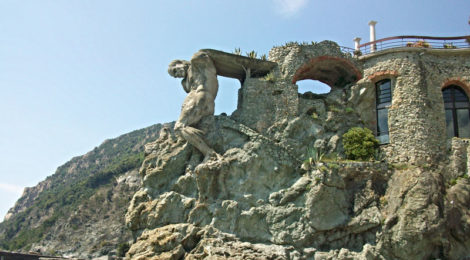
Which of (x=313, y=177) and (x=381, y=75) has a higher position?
(x=381, y=75)

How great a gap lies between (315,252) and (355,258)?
6.17ft

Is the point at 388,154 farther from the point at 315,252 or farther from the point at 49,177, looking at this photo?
the point at 49,177

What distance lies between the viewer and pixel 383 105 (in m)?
27.1

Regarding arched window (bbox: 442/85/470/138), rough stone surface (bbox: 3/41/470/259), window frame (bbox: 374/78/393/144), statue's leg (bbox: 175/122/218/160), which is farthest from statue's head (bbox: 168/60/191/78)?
arched window (bbox: 442/85/470/138)

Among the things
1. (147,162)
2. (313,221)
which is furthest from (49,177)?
(313,221)

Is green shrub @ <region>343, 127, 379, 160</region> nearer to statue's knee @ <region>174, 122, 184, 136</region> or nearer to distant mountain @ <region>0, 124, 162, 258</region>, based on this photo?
statue's knee @ <region>174, 122, 184, 136</region>

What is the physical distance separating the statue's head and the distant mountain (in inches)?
1519

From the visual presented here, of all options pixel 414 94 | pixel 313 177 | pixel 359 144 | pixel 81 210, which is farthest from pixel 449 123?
pixel 81 210

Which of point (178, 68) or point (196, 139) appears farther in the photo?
point (178, 68)

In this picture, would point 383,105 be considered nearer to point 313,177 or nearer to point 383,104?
point 383,104

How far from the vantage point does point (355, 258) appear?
21.3 m

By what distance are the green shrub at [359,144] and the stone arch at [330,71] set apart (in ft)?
14.3

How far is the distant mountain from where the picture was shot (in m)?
73.2

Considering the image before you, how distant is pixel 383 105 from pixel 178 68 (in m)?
12.5
